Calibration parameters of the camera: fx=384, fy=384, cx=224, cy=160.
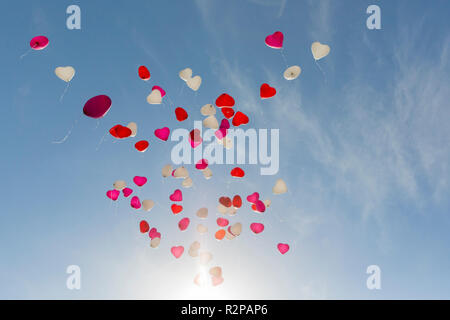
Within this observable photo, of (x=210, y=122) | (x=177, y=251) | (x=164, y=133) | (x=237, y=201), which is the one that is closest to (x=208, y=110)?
(x=210, y=122)

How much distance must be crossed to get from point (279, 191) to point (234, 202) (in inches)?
35.1

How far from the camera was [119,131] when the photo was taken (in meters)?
6.62

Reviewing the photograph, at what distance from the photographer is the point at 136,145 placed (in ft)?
23.7

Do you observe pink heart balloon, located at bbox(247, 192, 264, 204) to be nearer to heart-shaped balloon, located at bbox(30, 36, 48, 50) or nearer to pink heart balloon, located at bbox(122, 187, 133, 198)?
pink heart balloon, located at bbox(122, 187, 133, 198)

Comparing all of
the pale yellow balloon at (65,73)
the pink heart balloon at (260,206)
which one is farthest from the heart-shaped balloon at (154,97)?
the pink heart balloon at (260,206)

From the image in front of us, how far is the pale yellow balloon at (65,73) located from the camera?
657 cm

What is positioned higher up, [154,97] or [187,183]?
[154,97]

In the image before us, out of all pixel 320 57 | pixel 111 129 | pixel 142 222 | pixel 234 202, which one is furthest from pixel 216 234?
pixel 320 57

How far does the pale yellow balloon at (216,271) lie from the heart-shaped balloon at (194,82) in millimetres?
3311

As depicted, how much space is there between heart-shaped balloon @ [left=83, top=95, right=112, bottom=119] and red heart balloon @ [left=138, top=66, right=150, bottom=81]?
0.72 metres

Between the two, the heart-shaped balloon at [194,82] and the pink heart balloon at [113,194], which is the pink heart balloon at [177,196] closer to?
the pink heart balloon at [113,194]

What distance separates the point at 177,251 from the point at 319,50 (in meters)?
4.64

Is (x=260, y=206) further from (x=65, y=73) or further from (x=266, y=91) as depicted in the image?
(x=65, y=73)

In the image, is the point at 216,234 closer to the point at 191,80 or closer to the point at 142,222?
the point at 142,222
